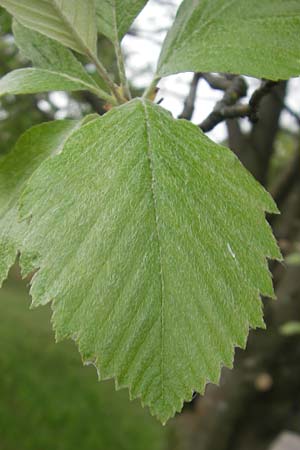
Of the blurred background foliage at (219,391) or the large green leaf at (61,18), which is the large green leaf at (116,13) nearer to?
the large green leaf at (61,18)

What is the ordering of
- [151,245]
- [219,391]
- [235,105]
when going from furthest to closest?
[219,391] → [235,105] → [151,245]

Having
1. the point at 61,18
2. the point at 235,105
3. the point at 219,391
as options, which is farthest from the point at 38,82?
the point at 219,391

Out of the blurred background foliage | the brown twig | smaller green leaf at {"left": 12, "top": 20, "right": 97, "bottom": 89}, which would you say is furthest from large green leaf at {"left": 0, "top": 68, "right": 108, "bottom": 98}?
the blurred background foliage

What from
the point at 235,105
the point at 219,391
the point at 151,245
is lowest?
the point at 219,391

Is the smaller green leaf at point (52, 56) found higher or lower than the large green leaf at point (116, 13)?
lower

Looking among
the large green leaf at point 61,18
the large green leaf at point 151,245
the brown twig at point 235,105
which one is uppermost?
the large green leaf at point 61,18

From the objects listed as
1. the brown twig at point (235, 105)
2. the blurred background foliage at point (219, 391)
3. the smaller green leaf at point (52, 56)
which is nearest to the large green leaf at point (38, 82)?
the smaller green leaf at point (52, 56)

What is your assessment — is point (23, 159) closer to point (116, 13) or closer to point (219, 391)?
point (116, 13)

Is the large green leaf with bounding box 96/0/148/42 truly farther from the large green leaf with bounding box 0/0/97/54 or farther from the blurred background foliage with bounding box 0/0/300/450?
the blurred background foliage with bounding box 0/0/300/450
